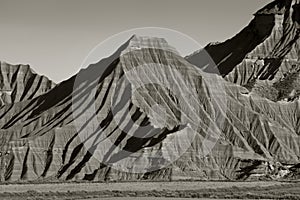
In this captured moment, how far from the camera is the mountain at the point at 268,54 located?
16600 cm

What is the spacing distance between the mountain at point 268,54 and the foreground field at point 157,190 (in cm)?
5695

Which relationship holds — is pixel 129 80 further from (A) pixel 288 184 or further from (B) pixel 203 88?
(A) pixel 288 184

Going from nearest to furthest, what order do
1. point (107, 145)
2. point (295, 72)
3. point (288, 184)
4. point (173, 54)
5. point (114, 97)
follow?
1. point (288, 184)
2. point (107, 145)
3. point (114, 97)
4. point (173, 54)
5. point (295, 72)

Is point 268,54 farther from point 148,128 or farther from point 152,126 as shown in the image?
point 148,128

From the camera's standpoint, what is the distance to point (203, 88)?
14625cm

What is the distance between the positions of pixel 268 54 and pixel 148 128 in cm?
6131

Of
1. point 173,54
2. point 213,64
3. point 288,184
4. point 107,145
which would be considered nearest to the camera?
point 288,184

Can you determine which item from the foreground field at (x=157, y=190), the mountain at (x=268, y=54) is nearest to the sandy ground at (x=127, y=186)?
the foreground field at (x=157, y=190)

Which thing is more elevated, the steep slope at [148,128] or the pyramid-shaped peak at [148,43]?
the pyramid-shaped peak at [148,43]

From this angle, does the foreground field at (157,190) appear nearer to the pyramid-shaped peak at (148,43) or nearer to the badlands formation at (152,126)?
the badlands formation at (152,126)

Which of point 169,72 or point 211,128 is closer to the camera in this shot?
point 211,128

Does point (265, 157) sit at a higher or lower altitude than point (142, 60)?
lower

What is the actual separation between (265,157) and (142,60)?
29.0m

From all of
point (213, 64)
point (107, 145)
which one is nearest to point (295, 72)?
point (213, 64)
